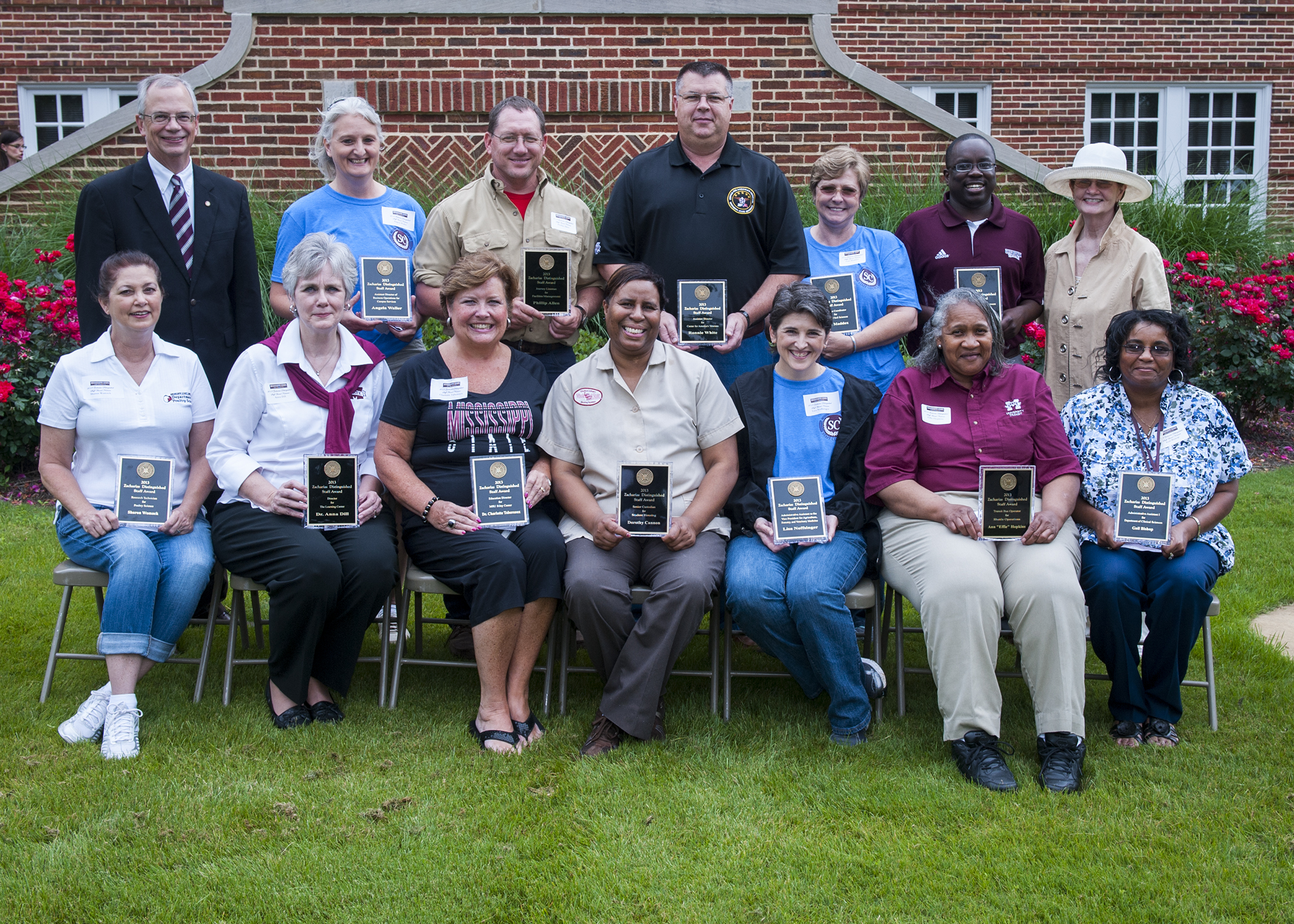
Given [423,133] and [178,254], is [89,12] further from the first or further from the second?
[178,254]

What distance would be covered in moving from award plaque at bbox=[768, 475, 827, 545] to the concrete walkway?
8.10 ft

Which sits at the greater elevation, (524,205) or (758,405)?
(524,205)

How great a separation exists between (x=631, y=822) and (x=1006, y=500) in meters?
1.82

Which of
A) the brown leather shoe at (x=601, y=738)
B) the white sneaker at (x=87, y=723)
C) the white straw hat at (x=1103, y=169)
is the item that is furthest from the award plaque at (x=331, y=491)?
the white straw hat at (x=1103, y=169)

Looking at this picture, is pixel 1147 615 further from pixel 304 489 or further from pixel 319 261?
pixel 319 261

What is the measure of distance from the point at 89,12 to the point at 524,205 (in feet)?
35.0

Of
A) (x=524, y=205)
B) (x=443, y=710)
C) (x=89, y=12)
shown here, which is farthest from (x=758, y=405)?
(x=89, y=12)

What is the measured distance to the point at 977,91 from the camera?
A: 539 inches

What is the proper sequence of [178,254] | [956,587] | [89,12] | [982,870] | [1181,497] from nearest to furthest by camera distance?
[982,870] → [956,587] → [1181,497] → [178,254] → [89,12]

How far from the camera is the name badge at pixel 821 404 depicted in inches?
176

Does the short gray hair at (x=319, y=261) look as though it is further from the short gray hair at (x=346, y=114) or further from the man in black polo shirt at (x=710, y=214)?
the man in black polo shirt at (x=710, y=214)

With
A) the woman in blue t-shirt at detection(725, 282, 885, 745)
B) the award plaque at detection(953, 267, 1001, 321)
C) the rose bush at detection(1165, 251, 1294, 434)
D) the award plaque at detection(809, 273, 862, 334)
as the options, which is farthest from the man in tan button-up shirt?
the rose bush at detection(1165, 251, 1294, 434)

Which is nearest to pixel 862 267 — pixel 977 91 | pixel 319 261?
pixel 319 261

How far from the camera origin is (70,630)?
5.35 m
